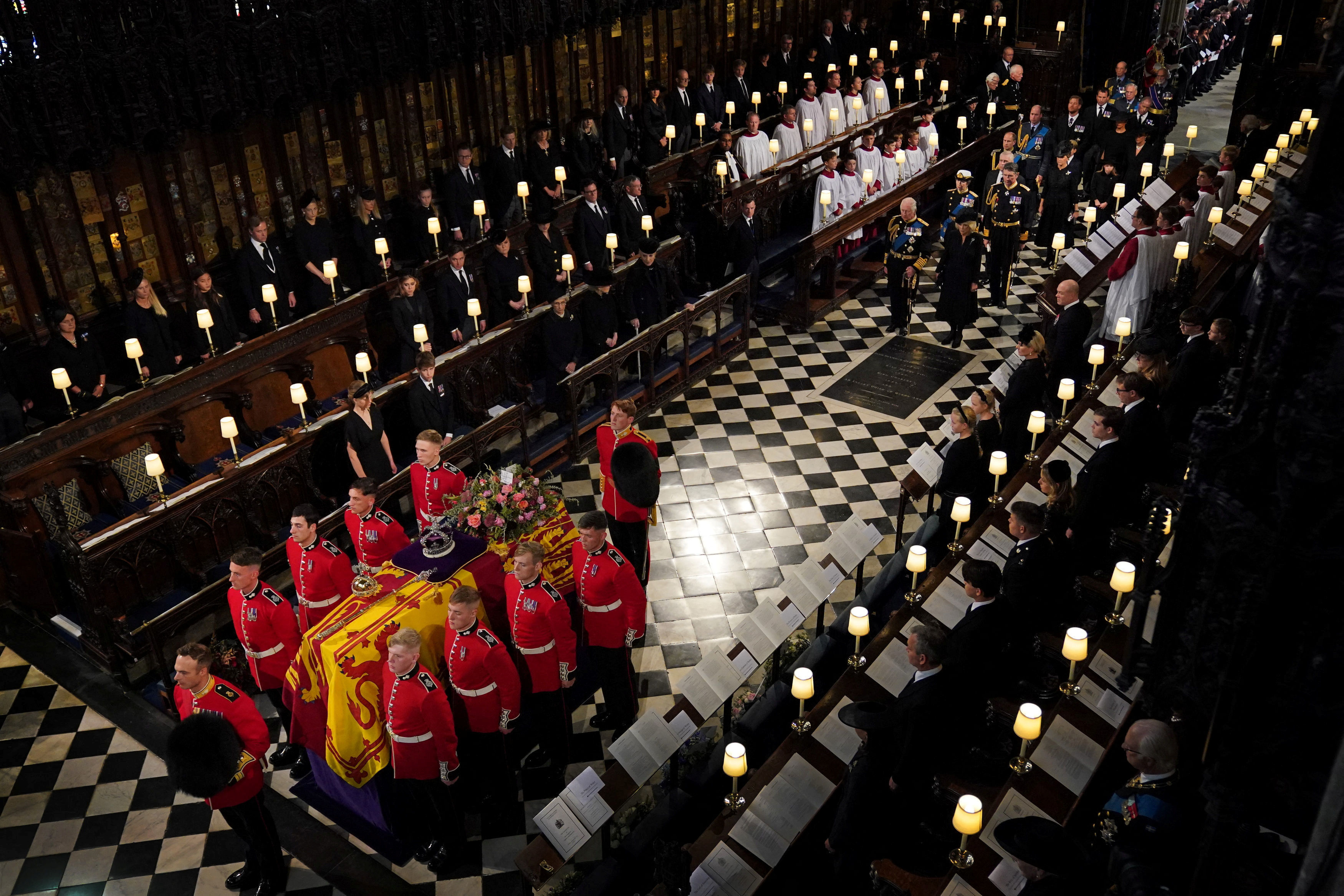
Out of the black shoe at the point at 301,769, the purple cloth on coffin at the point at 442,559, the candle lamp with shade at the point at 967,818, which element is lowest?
the black shoe at the point at 301,769

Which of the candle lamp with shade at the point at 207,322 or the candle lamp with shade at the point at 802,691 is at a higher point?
the candle lamp with shade at the point at 207,322

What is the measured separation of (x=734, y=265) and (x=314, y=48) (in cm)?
573

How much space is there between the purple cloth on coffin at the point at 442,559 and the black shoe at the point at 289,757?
1648mm

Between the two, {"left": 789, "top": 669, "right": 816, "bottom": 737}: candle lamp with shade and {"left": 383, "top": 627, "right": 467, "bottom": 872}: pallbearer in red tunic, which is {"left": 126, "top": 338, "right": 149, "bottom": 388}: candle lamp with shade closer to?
{"left": 383, "top": 627, "right": 467, "bottom": 872}: pallbearer in red tunic

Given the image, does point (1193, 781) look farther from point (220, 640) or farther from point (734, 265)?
point (734, 265)

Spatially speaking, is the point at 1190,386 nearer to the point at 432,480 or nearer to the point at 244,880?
the point at 432,480

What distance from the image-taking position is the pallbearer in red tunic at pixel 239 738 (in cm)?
626

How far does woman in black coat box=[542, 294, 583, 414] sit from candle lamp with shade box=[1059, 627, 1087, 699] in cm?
622

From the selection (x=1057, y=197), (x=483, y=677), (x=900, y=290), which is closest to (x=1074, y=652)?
(x=483, y=677)

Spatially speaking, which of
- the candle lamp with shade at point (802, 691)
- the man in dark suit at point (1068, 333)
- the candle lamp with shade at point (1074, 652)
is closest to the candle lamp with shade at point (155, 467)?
the candle lamp with shade at point (802, 691)

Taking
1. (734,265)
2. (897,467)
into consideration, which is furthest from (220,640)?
(734,265)

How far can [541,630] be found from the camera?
715 centimetres

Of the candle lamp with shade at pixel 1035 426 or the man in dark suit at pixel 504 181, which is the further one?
the man in dark suit at pixel 504 181

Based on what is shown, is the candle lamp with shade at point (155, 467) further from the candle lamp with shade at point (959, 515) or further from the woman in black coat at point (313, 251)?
the candle lamp with shade at point (959, 515)
